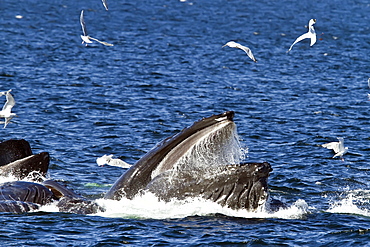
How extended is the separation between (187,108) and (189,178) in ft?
48.9

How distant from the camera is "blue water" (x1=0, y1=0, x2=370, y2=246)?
14.2m

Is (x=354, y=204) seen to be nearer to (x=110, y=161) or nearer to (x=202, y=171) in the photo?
(x=202, y=171)

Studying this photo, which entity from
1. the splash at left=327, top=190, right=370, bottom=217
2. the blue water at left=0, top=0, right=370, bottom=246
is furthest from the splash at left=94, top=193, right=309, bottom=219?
the splash at left=327, top=190, right=370, bottom=217

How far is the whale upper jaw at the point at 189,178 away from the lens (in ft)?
44.8

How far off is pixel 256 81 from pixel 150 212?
2170 cm

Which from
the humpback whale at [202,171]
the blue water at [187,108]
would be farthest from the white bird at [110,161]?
the humpback whale at [202,171]

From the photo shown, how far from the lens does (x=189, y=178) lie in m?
13.9

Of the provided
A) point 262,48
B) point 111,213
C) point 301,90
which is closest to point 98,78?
point 301,90

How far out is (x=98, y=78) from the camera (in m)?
34.8

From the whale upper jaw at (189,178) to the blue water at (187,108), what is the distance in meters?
0.42

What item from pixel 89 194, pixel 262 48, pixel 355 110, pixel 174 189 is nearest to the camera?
pixel 174 189

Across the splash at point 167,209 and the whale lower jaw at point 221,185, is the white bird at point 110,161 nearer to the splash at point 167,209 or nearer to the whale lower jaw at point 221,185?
the splash at point 167,209

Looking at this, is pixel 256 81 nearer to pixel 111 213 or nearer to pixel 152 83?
pixel 152 83

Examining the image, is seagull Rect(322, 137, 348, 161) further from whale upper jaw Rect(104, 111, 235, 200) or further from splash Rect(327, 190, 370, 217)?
whale upper jaw Rect(104, 111, 235, 200)
